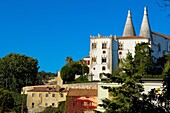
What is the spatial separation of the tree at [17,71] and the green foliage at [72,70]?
823 centimetres

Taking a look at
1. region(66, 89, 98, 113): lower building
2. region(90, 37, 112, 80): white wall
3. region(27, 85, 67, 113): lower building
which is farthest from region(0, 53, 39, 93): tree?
region(66, 89, 98, 113): lower building

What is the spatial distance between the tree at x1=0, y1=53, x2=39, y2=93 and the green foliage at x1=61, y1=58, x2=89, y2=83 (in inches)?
324

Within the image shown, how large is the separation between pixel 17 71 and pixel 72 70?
11204 mm

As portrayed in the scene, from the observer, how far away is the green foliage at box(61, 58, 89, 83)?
2960 inches

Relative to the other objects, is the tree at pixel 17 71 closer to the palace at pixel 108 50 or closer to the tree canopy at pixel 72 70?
the tree canopy at pixel 72 70

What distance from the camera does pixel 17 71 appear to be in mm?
80375

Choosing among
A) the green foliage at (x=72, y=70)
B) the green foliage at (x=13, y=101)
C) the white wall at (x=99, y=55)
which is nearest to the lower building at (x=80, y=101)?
the green foliage at (x=13, y=101)

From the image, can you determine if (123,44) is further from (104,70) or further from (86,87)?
(86,87)

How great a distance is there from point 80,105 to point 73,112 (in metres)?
1.60

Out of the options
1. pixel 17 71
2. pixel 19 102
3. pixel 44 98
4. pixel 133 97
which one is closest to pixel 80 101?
pixel 44 98

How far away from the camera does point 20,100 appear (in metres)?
66.4

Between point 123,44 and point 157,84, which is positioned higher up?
point 123,44

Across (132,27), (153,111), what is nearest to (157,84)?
(153,111)

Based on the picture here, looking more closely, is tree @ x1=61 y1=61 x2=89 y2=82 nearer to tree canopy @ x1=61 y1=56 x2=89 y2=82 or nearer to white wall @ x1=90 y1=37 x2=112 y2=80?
tree canopy @ x1=61 y1=56 x2=89 y2=82
